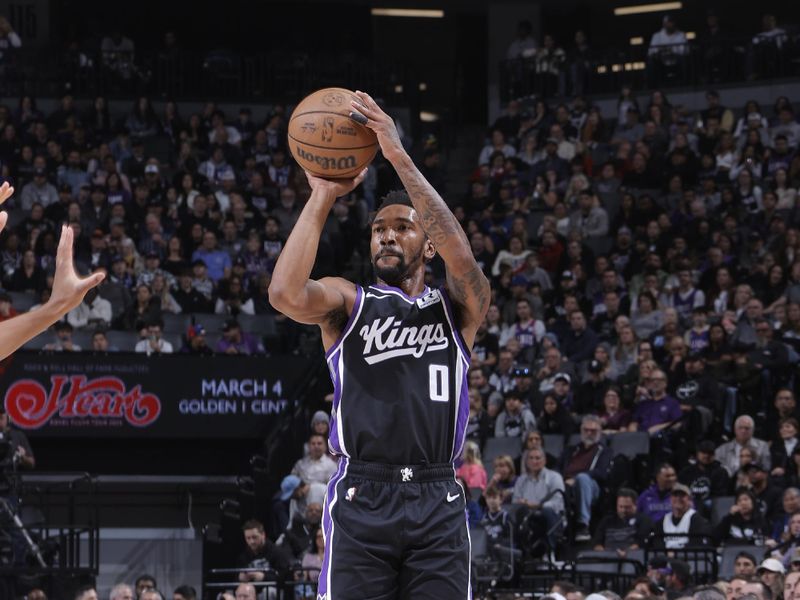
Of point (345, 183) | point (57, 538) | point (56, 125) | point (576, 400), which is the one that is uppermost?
point (56, 125)

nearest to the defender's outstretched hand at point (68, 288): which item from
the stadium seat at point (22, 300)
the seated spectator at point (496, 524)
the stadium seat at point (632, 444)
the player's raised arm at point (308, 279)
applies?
the player's raised arm at point (308, 279)

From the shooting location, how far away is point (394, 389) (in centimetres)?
650

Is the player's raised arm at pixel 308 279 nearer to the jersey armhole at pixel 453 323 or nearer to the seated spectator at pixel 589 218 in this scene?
the jersey armhole at pixel 453 323

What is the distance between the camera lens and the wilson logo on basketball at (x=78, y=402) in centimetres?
1906

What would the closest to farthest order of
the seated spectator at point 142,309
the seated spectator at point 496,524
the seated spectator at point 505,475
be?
the seated spectator at point 496,524, the seated spectator at point 505,475, the seated spectator at point 142,309

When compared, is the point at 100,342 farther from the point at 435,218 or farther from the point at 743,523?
the point at 435,218

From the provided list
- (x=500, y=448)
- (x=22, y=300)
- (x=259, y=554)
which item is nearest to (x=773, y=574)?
(x=500, y=448)

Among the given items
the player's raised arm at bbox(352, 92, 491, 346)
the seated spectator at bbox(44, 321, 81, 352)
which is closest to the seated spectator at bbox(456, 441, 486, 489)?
the seated spectator at bbox(44, 321, 81, 352)

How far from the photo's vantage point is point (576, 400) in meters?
17.9

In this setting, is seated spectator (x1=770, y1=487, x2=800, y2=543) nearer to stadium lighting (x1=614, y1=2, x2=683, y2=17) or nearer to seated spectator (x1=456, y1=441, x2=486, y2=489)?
seated spectator (x1=456, y1=441, x2=486, y2=489)

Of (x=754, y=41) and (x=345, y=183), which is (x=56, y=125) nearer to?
(x=754, y=41)

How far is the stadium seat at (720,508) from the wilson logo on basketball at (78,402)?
7461 millimetres

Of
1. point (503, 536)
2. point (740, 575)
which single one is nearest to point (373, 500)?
point (740, 575)

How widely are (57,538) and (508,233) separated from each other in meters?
8.62
